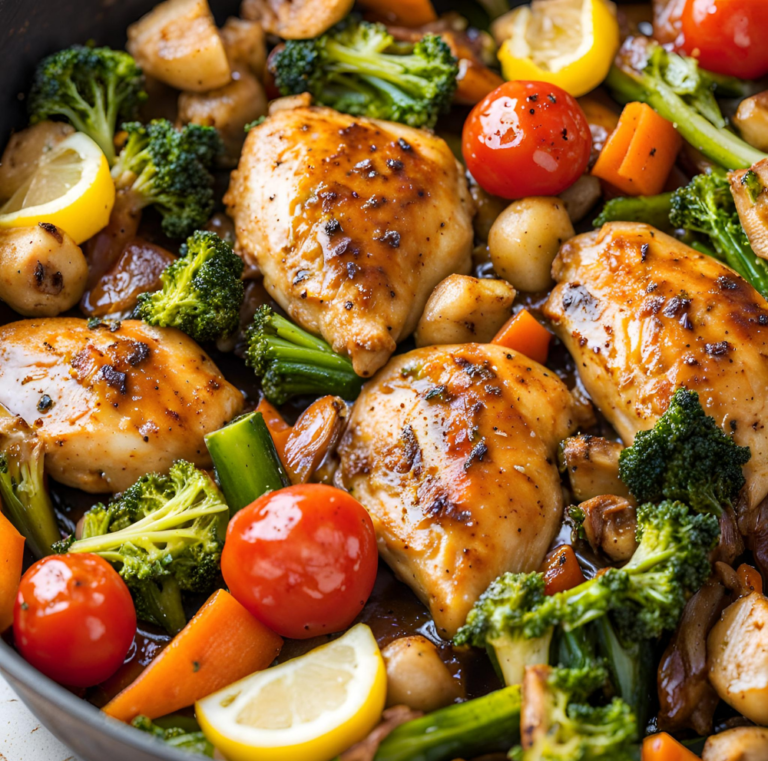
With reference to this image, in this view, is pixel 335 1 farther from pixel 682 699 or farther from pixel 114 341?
pixel 682 699

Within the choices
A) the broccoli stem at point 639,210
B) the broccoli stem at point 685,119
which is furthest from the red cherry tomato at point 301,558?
the broccoli stem at point 685,119

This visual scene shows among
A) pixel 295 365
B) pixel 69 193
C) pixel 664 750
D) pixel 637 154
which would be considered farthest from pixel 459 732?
pixel 69 193

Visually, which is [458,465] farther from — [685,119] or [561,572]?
[685,119]

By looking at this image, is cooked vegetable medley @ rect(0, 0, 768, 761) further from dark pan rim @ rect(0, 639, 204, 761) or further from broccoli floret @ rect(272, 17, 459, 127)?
dark pan rim @ rect(0, 639, 204, 761)

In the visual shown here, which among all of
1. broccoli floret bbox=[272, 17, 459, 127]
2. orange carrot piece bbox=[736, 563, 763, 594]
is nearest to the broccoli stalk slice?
broccoli floret bbox=[272, 17, 459, 127]

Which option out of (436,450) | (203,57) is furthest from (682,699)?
(203,57)

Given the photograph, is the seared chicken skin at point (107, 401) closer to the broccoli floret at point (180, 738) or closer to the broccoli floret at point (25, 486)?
the broccoli floret at point (25, 486)
